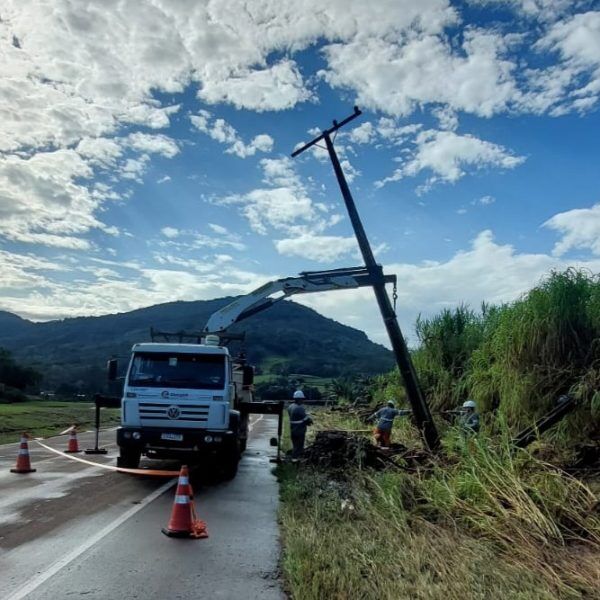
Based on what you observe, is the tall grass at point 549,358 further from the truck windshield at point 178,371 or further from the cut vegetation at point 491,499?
the truck windshield at point 178,371

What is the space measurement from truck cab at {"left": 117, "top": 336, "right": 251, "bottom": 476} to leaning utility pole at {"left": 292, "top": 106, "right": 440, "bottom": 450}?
4.39 metres

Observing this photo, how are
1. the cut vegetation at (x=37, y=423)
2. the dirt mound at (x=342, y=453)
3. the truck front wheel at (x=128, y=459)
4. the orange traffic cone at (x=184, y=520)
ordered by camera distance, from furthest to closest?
the cut vegetation at (x=37, y=423)
the truck front wheel at (x=128, y=459)
the dirt mound at (x=342, y=453)
the orange traffic cone at (x=184, y=520)

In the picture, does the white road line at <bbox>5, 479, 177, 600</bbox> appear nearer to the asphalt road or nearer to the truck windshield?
the asphalt road

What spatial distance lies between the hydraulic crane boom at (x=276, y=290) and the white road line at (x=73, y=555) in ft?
22.5

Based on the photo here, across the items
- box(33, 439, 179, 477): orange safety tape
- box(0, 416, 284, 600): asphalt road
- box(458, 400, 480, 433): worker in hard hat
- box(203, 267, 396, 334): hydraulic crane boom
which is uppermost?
box(203, 267, 396, 334): hydraulic crane boom

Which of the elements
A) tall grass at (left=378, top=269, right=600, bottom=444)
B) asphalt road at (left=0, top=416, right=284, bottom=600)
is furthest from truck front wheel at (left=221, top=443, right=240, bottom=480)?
tall grass at (left=378, top=269, right=600, bottom=444)

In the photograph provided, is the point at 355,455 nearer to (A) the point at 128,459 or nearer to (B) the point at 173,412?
(B) the point at 173,412

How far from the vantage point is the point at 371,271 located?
54.1ft

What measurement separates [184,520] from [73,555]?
4.92 feet

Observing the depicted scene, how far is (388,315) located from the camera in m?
16.0

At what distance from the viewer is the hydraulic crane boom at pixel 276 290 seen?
16891 millimetres

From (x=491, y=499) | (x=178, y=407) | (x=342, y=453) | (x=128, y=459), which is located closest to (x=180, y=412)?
(x=178, y=407)

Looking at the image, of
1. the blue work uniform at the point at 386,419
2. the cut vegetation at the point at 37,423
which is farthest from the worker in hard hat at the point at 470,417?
the cut vegetation at the point at 37,423

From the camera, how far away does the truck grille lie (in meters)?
13.0
